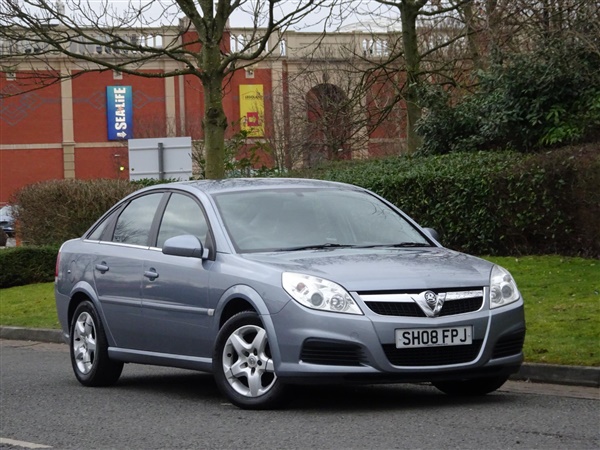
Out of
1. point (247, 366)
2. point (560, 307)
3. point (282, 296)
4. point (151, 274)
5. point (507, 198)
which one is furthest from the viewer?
point (507, 198)

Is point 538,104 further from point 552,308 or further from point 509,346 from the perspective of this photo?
point 509,346

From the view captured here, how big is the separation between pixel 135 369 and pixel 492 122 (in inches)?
436

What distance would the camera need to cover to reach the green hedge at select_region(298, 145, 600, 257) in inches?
651

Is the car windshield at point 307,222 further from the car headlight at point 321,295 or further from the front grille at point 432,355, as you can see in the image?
the front grille at point 432,355

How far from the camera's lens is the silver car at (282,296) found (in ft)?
25.7

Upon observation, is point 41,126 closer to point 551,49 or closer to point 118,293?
point 551,49

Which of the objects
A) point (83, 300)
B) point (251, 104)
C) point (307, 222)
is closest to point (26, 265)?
point (83, 300)

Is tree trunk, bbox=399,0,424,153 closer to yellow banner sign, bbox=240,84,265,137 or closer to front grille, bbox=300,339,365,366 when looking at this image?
front grille, bbox=300,339,365,366

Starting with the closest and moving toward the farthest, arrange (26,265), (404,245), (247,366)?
(247,366)
(404,245)
(26,265)

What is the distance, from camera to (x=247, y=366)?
8.21 m

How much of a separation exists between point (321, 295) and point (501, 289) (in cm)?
130

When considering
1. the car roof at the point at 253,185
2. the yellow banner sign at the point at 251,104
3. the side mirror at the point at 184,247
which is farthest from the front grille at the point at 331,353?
the yellow banner sign at the point at 251,104

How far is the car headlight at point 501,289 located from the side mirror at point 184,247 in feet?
6.73

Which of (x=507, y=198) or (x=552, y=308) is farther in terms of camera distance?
(x=507, y=198)
